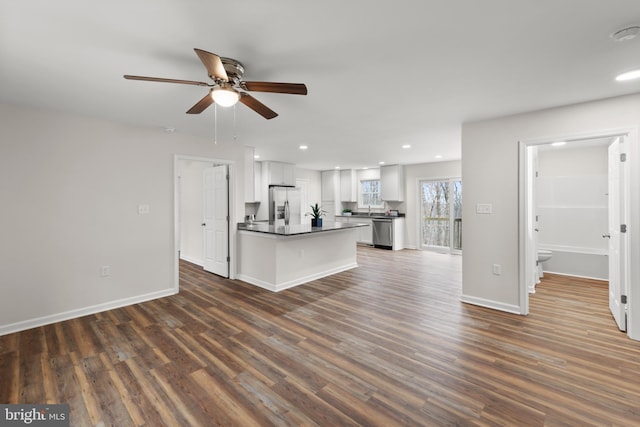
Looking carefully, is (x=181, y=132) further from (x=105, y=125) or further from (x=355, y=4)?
(x=355, y=4)

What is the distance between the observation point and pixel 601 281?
4641 millimetres

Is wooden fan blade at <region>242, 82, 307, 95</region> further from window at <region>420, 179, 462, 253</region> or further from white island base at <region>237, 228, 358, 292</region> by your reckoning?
window at <region>420, 179, 462, 253</region>

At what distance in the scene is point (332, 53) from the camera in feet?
6.59

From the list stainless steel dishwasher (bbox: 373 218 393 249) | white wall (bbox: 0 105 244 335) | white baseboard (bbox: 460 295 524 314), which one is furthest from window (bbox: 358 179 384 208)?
white wall (bbox: 0 105 244 335)

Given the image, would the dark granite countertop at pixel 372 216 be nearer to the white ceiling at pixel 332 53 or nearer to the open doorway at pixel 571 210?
the open doorway at pixel 571 210

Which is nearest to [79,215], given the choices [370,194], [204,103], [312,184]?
[204,103]

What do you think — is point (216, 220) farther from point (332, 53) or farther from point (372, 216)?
point (372, 216)

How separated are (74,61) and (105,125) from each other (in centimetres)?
172

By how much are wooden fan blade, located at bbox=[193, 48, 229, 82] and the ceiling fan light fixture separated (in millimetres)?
75

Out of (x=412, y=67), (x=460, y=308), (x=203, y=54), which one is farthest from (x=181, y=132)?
(x=460, y=308)

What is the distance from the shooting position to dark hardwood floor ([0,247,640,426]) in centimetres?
180

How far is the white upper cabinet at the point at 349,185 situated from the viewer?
9.06 metres

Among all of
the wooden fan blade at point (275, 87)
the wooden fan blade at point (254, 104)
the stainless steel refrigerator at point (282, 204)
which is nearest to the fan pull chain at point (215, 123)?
the wooden fan blade at point (254, 104)

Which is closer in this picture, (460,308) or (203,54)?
(203,54)
